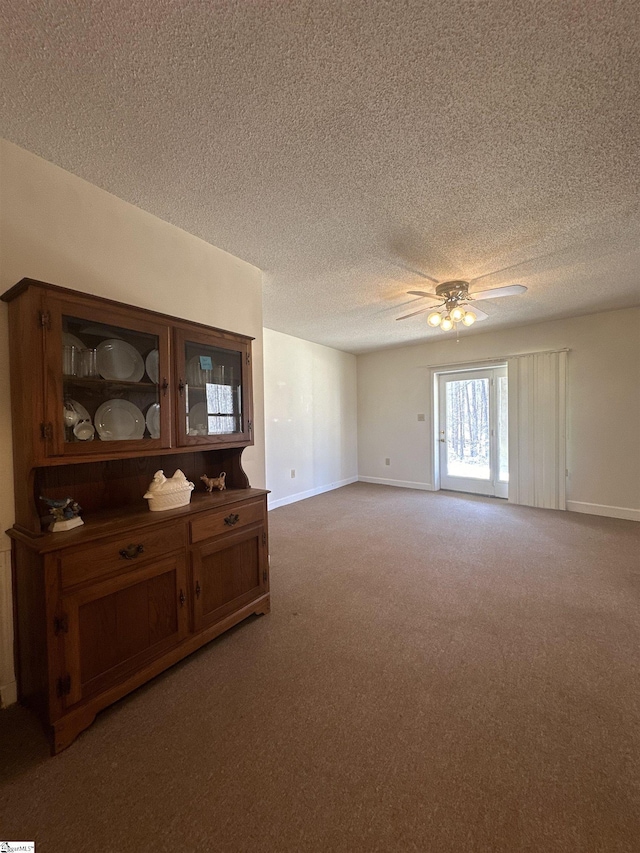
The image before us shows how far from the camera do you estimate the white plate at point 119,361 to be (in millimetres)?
1608

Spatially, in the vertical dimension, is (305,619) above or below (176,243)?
below

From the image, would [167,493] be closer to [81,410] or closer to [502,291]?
[81,410]

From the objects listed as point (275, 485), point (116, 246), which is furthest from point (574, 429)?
point (116, 246)

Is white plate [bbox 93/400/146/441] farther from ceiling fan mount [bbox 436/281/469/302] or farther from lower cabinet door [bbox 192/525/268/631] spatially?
ceiling fan mount [bbox 436/281/469/302]

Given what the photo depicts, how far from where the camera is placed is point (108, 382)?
63.2 inches

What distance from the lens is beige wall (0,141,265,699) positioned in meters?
1.51

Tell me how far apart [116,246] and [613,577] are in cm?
417

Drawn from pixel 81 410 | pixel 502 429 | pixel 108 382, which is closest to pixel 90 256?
pixel 108 382

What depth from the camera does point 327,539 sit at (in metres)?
3.59

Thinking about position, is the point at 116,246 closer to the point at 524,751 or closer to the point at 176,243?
the point at 176,243

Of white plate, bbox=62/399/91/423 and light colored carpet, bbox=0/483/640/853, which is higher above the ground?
white plate, bbox=62/399/91/423

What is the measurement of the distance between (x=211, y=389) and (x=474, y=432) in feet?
15.0

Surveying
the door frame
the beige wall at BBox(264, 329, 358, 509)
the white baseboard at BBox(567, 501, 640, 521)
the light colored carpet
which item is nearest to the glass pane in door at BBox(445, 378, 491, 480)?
the door frame

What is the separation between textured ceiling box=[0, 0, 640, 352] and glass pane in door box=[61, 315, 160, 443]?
2.79 ft
